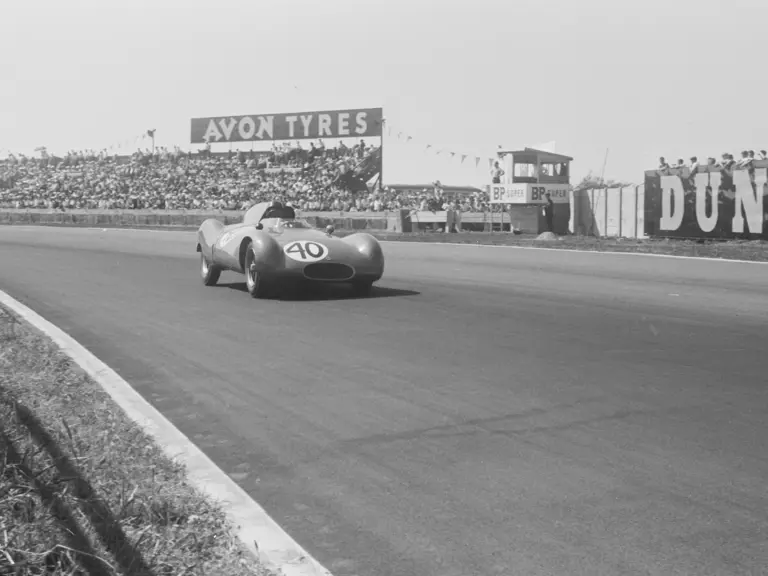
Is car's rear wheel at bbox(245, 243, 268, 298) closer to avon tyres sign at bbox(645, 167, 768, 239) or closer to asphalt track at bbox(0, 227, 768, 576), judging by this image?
asphalt track at bbox(0, 227, 768, 576)

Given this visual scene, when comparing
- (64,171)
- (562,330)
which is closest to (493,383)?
(562,330)

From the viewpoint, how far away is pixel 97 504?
3350 mm

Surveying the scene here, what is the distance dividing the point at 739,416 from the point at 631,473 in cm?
128

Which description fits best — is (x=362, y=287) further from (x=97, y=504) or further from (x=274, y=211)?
(x=97, y=504)

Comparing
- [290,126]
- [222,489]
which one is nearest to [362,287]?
[222,489]

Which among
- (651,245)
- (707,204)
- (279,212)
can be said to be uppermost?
(707,204)

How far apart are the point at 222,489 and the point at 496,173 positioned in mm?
25690

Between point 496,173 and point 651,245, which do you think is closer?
point 651,245

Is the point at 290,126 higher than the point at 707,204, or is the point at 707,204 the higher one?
the point at 290,126

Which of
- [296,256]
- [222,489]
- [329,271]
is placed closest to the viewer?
[222,489]

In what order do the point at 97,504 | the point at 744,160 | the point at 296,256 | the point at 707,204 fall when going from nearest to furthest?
the point at 97,504, the point at 296,256, the point at 744,160, the point at 707,204

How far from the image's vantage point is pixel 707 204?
20.0 m

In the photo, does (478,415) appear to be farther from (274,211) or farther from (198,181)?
(198,181)

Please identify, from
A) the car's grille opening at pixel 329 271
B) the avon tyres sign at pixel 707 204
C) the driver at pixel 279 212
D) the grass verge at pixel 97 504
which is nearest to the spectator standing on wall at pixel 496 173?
the avon tyres sign at pixel 707 204
